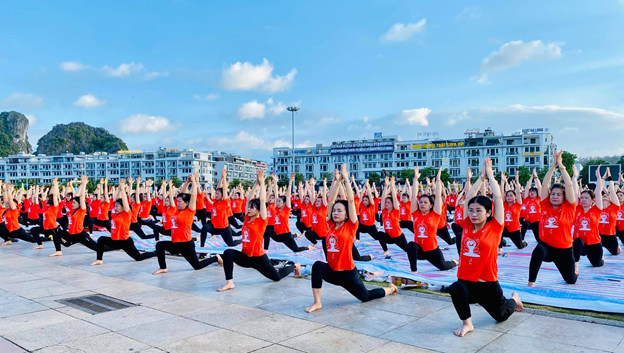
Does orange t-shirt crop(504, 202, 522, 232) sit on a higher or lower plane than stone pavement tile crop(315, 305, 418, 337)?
higher

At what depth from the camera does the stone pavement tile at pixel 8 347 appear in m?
4.79

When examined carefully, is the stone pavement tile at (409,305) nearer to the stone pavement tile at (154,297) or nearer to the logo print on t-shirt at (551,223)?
the logo print on t-shirt at (551,223)

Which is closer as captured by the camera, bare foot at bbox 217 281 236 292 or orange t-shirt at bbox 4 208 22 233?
bare foot at bbox 217 281 236 292

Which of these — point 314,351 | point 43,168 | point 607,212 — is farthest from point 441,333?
point 43,168

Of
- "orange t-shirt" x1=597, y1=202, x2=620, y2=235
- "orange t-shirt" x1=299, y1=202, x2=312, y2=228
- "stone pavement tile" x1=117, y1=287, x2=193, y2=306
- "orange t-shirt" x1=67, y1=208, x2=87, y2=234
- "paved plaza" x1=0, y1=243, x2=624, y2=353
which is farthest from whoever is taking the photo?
"orange t-shirt" x1=299, y1=202, x2=312, y2=228

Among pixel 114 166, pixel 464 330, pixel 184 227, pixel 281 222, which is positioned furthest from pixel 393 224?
pixel 114 166

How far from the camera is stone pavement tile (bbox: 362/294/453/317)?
6.05 meters

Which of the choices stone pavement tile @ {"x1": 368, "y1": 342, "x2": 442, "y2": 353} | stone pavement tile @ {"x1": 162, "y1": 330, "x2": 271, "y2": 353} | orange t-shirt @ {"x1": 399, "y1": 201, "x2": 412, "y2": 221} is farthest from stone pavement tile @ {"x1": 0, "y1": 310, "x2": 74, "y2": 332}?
orange t-shirt @ {"x1": 399, "y1": 201, "x2": 412, "y2": 221}

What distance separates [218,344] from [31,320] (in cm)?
274

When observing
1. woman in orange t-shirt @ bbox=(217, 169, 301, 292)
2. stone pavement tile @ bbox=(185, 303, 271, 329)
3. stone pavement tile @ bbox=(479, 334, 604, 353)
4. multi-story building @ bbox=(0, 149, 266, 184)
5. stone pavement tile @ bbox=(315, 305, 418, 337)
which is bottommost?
stone pavement tile @ bbox=(185, 303, 271, 329)

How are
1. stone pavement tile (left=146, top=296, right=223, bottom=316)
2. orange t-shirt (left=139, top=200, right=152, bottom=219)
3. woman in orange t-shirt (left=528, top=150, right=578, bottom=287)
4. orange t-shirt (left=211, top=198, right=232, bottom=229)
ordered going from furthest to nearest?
orange t-shirt (left=139, top=200, right=152, bottom=219) → orange t-shirt (left=211, top=198, right=232, bottom=229) → woman in orange t-shirt (left=528, top=150, right=578, bottom=287) → stone pavement tile (left=146, top=296, right=223, bottom=316)

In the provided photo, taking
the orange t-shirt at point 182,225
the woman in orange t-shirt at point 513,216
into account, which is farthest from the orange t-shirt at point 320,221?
the woman in orange t-shirt at point 513,216

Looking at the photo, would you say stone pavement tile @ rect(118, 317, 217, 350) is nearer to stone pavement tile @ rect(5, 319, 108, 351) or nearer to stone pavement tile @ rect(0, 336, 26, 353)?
stone pavement tile @ rect(5, 319, 108, 351)

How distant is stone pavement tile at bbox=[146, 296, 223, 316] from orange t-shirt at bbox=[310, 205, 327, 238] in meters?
5.23
